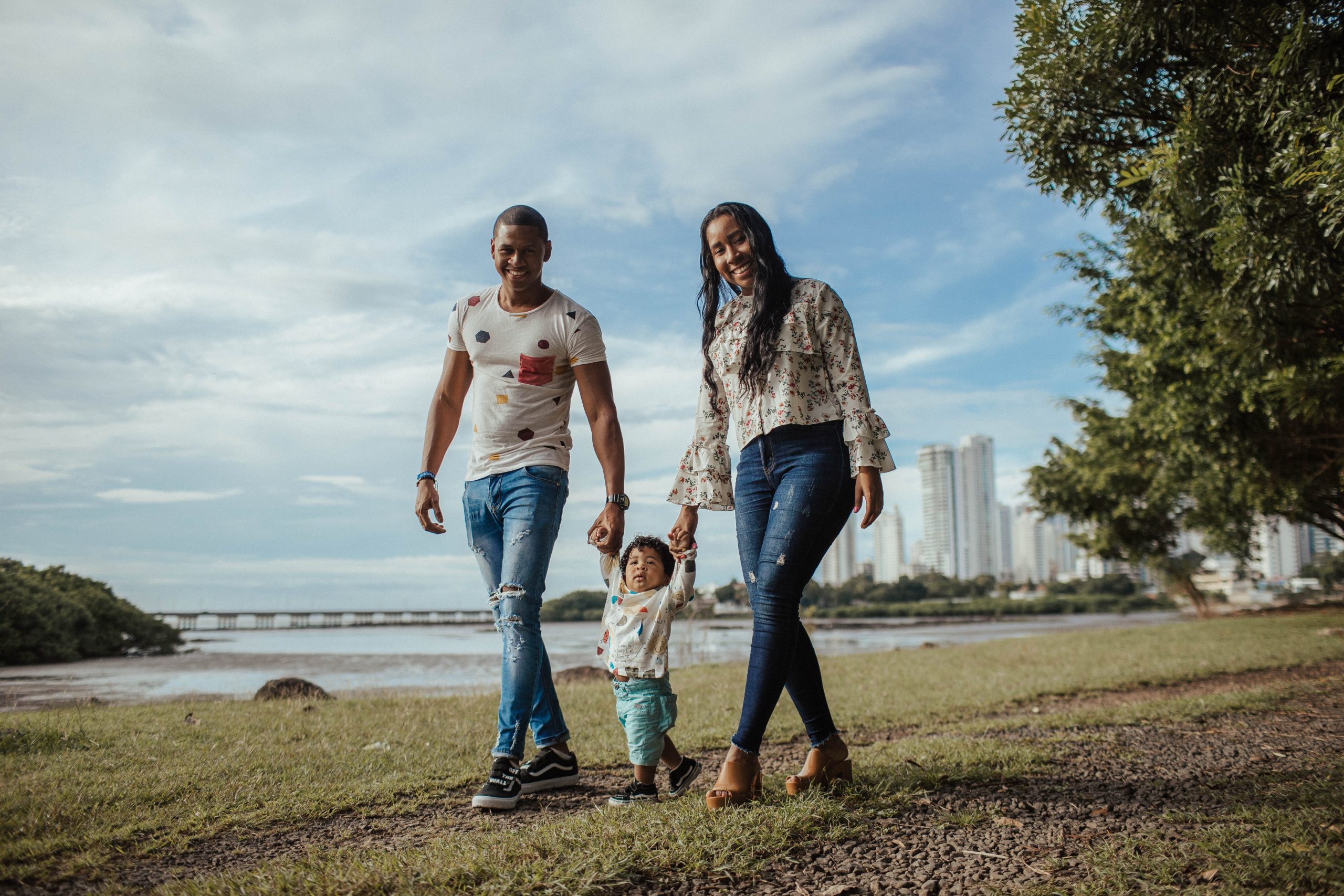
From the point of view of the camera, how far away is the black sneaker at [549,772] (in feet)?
12.0

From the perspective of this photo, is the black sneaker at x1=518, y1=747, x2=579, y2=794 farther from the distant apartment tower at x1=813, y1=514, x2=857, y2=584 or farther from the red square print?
the distant apartment tower at x1=813, y1=514, x2=857, y2=584

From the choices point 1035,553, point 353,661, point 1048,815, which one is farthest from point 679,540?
point 1035,553

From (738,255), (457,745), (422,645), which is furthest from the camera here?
(422,645)

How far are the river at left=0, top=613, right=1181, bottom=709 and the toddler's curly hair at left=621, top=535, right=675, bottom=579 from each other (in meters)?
5.41

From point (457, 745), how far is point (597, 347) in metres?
2.45

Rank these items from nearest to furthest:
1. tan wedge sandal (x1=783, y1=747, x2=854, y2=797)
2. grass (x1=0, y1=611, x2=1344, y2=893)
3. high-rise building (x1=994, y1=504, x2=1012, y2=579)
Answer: grass (x1=0, y1=611, x2=1344, y2=893)
tan wedge sandal (x1=783, y1=747, x2=854, y2=797)
high-rise building (x1=994, y1=504, x2=1012, y2=579)

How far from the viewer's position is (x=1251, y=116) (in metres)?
5.75

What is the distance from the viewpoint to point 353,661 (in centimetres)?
1570

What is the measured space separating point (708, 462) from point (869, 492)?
0.74 meters

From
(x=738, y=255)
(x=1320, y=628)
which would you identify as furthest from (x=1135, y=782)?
(x=1320, y=628)

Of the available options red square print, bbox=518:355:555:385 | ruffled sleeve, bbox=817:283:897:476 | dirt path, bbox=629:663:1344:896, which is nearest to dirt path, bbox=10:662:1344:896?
dirt path, bbox=629:663:1344:896

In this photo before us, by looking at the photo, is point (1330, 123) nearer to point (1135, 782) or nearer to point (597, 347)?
point (1135, 782)

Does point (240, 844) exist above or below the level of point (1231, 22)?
below

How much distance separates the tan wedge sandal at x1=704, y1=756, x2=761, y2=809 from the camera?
9.54 feet
